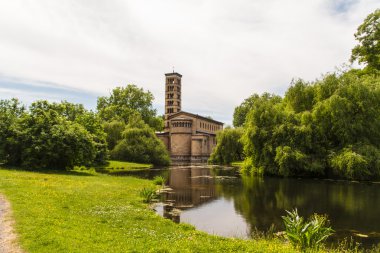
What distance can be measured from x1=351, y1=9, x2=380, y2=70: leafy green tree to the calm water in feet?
86.0

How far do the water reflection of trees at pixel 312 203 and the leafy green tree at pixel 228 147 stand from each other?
36.8 m

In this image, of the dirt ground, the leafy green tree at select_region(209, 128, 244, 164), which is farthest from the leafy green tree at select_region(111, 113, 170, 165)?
the dirt ground

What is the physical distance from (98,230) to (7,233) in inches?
111

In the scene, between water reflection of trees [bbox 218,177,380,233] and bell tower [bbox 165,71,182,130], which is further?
bell tower [bbox 165,71,182,130]

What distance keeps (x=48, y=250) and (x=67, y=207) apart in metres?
6.63

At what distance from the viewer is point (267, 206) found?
70.8 feet

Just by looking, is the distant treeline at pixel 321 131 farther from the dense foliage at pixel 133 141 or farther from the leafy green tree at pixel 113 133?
the leafy green tree at pixel 113 133

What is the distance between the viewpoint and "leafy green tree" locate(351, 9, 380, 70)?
4932 centimetres

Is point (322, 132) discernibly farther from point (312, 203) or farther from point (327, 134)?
point (312, 203)

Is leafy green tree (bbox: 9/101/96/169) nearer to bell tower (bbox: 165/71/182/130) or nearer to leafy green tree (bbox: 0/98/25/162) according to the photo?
leafy green tree (bbox: 0/98/25/162)

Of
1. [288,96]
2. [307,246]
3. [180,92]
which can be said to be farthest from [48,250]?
[180,92]

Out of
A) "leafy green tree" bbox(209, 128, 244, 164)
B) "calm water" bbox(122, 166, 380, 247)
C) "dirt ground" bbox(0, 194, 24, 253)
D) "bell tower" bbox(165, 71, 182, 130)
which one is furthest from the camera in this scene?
"bell tower" bbox(165, 71, 182, 130)

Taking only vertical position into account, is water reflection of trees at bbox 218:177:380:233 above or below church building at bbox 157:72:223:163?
below

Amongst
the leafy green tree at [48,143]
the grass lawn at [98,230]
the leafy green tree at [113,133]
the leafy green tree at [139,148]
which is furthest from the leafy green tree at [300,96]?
the leafy green tree at [113,133]
